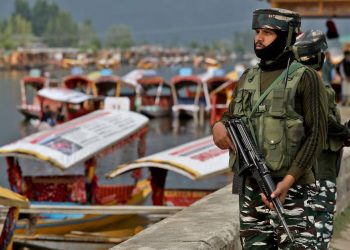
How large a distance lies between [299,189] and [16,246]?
9816 mm

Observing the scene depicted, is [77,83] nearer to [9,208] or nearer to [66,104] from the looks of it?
[66,104]

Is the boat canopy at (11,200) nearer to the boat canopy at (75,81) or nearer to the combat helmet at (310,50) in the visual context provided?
the combat helmet at (310,50)

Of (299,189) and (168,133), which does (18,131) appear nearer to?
(168,133)

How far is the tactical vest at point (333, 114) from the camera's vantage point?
5477mm

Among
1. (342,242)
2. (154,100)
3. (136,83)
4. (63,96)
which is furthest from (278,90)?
(136,83)

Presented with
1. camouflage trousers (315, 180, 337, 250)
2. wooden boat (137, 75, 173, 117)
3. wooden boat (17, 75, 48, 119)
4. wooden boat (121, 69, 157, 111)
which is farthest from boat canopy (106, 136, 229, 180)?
wooden boat (17, 75, 48, 119)

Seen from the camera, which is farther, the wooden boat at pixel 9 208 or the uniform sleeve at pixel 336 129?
the wooden boat at pixel 9 208

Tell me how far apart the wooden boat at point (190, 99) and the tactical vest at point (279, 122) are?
1652 inches

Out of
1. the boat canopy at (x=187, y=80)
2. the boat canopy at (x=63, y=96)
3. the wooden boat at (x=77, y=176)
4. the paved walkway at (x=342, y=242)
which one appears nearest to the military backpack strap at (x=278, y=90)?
the paved walkway at (x=342, y=242)

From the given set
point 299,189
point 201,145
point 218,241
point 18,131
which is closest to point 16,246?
point 201,145

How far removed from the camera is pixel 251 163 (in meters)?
4.19

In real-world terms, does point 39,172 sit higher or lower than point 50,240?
lower

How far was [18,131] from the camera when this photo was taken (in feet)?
155

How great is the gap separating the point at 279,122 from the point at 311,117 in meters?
0.15
